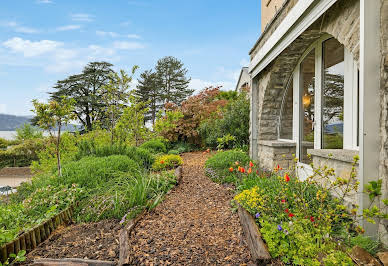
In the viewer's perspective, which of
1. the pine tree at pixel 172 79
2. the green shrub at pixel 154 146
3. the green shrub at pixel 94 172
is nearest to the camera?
the green shrub at pixel 94 172

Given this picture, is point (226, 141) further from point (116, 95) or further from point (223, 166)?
point (116, 95)

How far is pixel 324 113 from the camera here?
3.51m

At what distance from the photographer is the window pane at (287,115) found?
4754mm

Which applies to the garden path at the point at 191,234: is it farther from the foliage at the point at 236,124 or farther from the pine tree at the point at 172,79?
the pine tree at the point at 172,79

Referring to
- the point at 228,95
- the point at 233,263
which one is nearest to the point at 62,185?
the point at 233,263

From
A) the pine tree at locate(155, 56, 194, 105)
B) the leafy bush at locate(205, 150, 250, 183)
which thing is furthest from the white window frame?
the pine tree at locate(155, 56, 194, 105)

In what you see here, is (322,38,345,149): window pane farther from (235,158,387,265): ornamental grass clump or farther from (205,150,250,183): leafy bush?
(205,150,250,183): leafy bush

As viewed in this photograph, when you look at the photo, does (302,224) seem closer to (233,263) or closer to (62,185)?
(233,263)

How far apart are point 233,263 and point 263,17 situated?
659 centimetres

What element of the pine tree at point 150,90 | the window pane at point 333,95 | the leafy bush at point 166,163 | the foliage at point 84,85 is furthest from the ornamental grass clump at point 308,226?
the foliage at point 84,85

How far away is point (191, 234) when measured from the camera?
2.45 m

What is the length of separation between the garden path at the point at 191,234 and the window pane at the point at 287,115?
215 centimetres

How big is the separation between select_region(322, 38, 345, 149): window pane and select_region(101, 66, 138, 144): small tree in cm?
482

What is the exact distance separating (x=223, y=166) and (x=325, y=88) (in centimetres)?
252
